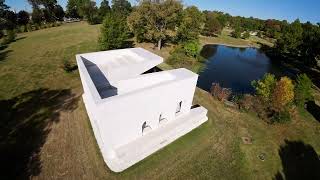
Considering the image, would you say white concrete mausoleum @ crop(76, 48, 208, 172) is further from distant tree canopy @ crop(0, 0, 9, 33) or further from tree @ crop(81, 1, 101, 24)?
tree @ crop(81, 1, 101, 24)

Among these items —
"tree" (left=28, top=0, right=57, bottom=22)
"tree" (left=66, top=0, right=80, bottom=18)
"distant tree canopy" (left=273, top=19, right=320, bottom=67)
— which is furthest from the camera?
"tree" (left=66, top=0, right=80, bottom=18)

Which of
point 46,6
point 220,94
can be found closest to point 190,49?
point 220,94

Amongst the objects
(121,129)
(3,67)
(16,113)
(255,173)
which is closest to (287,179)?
(255,173)

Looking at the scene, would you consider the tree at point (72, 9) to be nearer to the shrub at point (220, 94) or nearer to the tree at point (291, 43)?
the tree at point (291, 43)

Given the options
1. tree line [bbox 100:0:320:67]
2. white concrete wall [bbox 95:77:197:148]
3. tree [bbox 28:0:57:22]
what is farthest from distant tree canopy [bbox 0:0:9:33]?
white concrete wall [bbox 95:77:197:148]

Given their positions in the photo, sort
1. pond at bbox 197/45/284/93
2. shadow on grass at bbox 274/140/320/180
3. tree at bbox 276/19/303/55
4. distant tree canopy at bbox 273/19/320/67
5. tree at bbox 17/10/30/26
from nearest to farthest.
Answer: shadow on grass at bbox 274/140/320/180
pond at bbox 197/45/284/93
distant tree canopy at bbox 273/19/320/67
tree at bbox 276/19/303/55
tree at bbox 17/10/30/26

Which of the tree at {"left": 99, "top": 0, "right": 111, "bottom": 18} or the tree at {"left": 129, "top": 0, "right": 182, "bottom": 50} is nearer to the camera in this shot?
the tree at {"left": 129, "top": 0, "right": 182, "bottom": 50}
